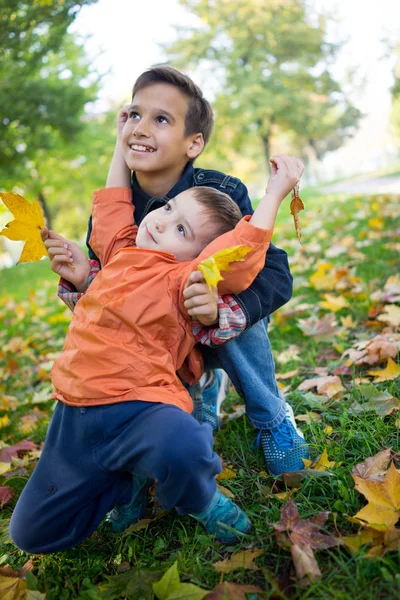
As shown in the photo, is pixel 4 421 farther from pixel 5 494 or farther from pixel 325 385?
pixel 325 385

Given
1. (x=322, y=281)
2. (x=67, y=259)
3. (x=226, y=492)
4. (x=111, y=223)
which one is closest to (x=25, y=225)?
(x=67, y=259)

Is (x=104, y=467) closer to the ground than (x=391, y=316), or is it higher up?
higher up

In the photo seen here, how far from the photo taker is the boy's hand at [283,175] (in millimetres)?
1739

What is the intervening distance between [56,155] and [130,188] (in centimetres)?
1608

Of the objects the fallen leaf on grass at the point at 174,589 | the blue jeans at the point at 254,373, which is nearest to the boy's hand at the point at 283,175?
the blue jeans at the point at 254,373

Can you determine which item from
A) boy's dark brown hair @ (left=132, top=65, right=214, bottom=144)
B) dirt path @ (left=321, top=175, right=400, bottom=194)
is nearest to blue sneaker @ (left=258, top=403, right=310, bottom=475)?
boy's dark brown hair @ (left=132, top=65, right=214, bottom=144)

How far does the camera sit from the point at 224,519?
5.02 feet

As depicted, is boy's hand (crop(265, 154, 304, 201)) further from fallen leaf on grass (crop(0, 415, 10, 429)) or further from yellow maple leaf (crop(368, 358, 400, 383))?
fallen leaf on grass (crop(0, 415, 10, 429))

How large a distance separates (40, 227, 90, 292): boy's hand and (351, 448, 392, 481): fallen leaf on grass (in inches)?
47.6

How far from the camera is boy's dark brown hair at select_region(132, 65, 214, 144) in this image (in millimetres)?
2174

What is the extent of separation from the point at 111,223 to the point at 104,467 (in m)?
0.94

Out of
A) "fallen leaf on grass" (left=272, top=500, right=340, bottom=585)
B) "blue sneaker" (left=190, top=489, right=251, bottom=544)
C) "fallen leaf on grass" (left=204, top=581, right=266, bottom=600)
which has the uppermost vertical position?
"fallen leaf on grass" (left=272, top=500, right=340, bottom=585)

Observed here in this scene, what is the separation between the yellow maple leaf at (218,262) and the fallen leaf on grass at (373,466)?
754mm

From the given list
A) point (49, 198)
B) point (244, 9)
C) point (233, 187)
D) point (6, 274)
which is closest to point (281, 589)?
point (233, 187)
